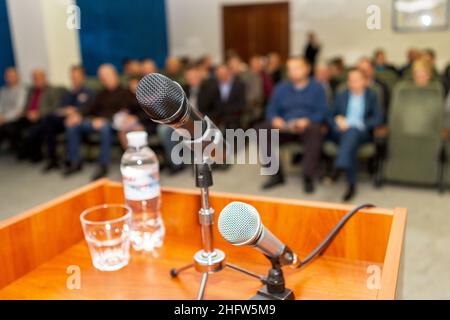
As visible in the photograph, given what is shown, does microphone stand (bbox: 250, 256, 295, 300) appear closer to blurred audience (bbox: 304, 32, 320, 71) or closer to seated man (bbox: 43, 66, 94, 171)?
seated man (bbox: 43, 66, 94, 171)

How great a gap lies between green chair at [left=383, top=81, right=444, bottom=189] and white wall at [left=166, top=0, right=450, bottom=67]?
434cm

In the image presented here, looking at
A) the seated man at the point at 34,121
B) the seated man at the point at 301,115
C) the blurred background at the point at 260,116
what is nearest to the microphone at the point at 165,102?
the blurred background at the point at 260,116

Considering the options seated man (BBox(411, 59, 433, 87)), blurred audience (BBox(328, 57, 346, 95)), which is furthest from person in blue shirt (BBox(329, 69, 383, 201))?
blurred audience (BBox(328, 57, 346, 95))

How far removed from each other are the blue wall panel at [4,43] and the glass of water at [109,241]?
18.0 ft

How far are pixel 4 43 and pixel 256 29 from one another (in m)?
5.32

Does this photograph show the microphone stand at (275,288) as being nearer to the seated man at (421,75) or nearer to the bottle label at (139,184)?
the bottle label at (139,184)

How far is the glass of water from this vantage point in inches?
47.4

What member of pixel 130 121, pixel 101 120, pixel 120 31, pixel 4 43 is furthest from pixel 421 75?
pixel 120 31

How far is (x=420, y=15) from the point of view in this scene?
8.14m

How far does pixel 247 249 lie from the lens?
1.28 m

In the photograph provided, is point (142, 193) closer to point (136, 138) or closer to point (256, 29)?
point (136, 138)

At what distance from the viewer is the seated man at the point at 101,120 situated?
14.9 ft
